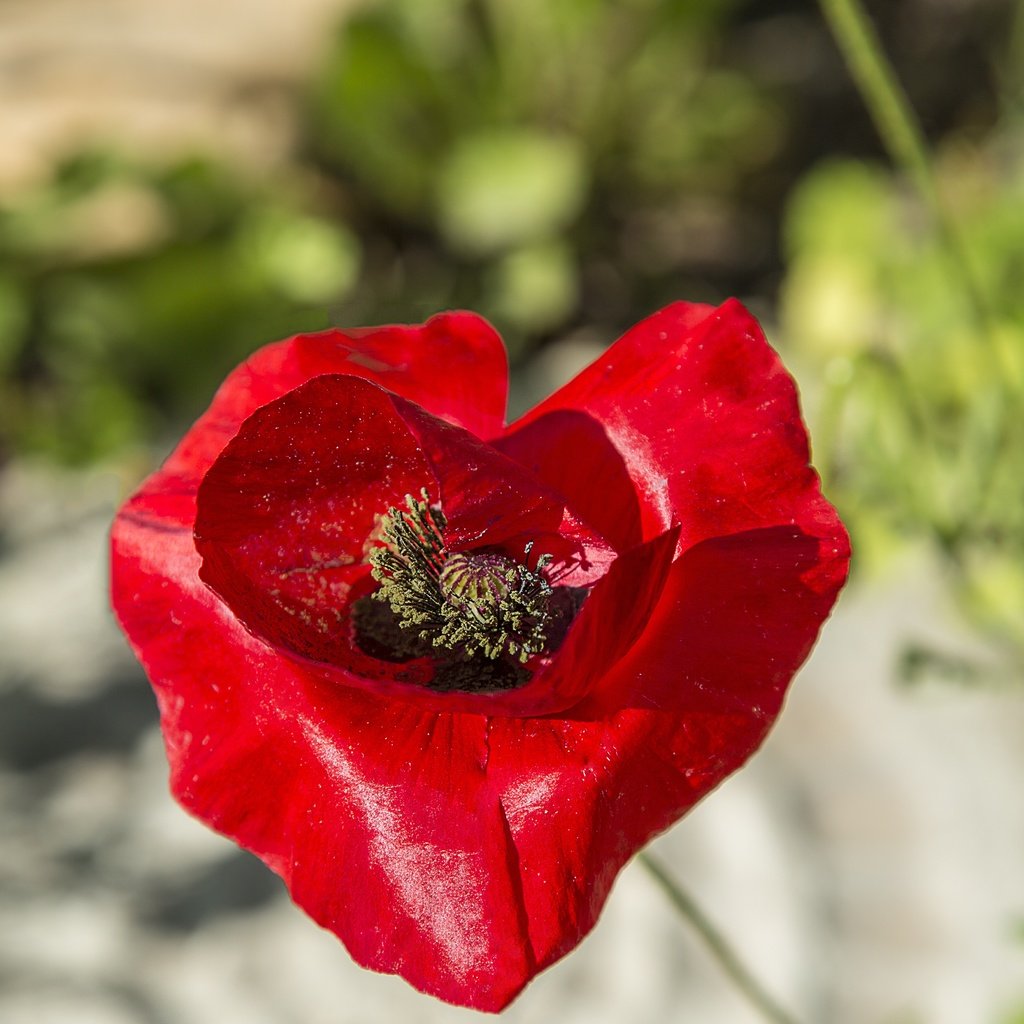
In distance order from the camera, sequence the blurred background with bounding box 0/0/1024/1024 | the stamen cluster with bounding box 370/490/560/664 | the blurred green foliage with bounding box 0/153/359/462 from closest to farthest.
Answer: the stamen cluster with bounding box 370/490/560/664 < the blurred background with bounding box 0/0/1024/1024 < the blurred green foliage with bounding box 0/153/359/462

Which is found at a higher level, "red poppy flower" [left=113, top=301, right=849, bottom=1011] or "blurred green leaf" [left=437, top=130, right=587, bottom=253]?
"red poppy flower" [left=113, top=301, right=849, bottom=1011]

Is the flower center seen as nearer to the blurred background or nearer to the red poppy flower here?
the red poppy flower

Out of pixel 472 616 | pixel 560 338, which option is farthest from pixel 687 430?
pixel 560 338

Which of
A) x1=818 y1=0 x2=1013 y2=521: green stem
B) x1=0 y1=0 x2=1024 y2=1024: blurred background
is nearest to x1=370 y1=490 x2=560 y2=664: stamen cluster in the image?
x1=0 y1=0 x2=1024 y2=1024: blurred background

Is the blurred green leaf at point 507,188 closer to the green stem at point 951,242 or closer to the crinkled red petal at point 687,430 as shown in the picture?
the green stem at point 951,242

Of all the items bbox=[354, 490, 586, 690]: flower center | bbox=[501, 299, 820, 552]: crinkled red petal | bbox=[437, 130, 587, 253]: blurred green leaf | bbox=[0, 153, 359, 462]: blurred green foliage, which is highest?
bbox=[501, 299, 820, 552]: crinkled red petal

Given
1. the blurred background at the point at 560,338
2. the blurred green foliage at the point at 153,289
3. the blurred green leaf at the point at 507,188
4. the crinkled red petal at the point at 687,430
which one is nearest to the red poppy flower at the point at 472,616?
the crinkled red petal at the point at 687,430

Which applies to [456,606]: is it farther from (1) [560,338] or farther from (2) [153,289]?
(1) [560,338]
